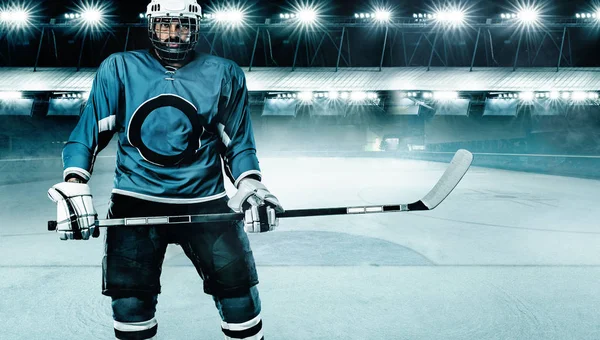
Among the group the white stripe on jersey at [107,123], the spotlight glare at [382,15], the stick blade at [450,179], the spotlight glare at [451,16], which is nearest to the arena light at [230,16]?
the spotlight glare at [382,15]

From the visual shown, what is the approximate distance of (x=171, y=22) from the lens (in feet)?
6.52

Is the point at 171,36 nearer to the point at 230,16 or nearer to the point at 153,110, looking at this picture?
the point at 153,110

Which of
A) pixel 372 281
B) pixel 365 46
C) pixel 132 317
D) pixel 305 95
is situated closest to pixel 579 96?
pixel 365 46

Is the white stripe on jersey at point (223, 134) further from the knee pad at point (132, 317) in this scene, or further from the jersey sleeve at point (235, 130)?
the knee pad at point (132, 317)

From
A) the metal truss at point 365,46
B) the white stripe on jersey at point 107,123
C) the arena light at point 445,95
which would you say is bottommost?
the white stripe on jersey at point 107,123

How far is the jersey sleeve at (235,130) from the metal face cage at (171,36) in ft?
0.81

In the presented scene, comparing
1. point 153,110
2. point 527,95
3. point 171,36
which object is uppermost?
point 527,95

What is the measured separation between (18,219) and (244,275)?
665 centimetres

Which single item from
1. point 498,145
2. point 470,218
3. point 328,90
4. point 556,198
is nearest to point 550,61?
point 498,145

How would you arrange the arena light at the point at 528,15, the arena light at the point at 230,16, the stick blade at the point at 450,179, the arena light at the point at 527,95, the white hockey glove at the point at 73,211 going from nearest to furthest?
1. the white hockey glove at the point at 73,211
2. the stick blade at the point at 450,179
3. the arena light at the point at 528,15
4. the arena light at the point at 230,16
5. the arena light at the point at 527,95

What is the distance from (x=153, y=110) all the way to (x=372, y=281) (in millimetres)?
2555

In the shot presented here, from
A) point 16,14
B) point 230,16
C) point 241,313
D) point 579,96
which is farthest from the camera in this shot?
point 579,96

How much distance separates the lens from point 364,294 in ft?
11.1

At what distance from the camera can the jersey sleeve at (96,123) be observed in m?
1.86
